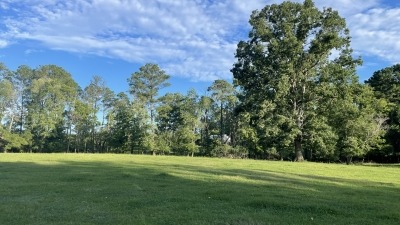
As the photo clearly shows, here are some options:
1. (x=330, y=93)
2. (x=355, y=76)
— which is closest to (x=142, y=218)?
(x=330, y=93)

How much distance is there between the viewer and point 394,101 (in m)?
61.5

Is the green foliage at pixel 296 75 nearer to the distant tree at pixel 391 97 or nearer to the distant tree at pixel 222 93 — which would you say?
the distant tree at pixel 391 97

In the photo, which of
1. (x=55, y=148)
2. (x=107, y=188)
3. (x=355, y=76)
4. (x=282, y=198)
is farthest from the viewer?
(x=55, y=148)

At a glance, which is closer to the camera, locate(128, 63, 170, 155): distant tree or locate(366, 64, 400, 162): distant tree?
locate(366, 64, 400, 162): distant tree

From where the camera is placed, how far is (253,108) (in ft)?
128

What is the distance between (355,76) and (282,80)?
9.10 meters

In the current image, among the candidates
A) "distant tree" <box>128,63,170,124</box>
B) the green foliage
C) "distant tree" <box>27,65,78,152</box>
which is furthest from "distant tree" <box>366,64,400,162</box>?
"distant tree" <box>27,65,78,152</box>

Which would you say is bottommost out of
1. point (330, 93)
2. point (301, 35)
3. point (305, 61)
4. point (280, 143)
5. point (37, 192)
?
point (37, 192)

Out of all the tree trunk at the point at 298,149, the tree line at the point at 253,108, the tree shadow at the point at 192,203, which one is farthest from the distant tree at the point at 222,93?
the tree shadow at the point at 192,203

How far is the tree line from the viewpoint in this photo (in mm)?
37219

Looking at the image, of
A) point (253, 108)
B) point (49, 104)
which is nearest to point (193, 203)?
point (253, 108)

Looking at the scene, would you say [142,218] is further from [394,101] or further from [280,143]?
[394,101]

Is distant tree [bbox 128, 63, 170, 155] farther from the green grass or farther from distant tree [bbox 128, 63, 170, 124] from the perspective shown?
the green grass

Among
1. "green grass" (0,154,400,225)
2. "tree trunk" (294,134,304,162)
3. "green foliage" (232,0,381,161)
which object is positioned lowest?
"green grass" (0,154,400,225)
